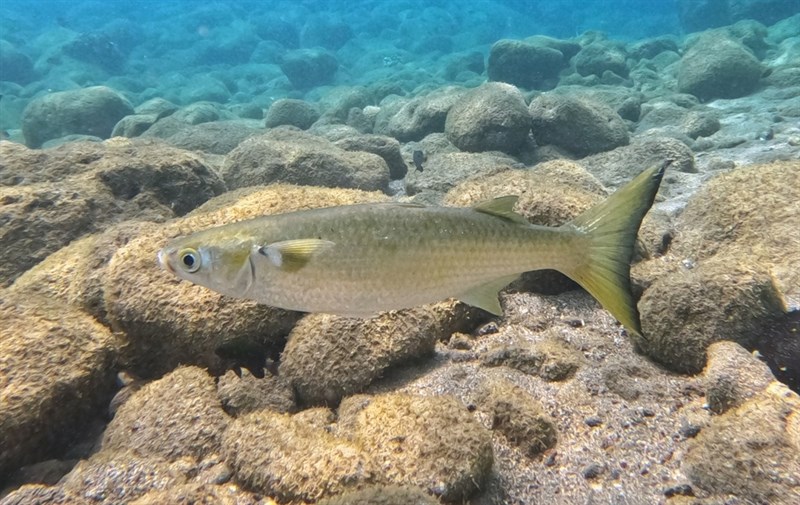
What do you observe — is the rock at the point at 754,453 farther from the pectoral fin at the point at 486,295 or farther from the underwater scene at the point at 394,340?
the pectoral fin at the point at 486,295

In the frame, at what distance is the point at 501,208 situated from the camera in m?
2.55

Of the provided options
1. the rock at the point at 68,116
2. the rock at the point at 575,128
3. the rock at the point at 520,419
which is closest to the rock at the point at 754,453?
the rock at the point at 520,419

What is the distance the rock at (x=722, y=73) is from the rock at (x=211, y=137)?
569 inches

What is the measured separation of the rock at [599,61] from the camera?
2134cm

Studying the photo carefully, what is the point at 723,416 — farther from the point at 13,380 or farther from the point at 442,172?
the point at 442,172

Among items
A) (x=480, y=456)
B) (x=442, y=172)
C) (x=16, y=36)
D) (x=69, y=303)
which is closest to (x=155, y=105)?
(x=442, y=172)

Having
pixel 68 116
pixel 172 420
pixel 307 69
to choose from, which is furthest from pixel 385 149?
pixel 307 69

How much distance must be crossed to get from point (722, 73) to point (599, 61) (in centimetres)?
698

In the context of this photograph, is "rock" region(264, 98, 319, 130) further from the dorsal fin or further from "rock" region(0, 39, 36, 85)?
"rock" region(0, 39, 36, 85)

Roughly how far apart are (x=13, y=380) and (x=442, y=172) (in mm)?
6896

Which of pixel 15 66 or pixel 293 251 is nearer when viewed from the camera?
pixel 293 251

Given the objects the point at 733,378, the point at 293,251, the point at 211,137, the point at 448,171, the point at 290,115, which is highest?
the point at 293,251

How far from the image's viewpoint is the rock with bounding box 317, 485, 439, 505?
2227 mm

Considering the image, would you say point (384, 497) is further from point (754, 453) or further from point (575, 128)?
point (575, 128)
